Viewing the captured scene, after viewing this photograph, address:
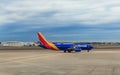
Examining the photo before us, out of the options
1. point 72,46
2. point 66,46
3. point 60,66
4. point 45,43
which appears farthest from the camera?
point 45,43

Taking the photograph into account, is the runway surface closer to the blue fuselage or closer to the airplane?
the airplane

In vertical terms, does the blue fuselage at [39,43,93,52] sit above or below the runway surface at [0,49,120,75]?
above

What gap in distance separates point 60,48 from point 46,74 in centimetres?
7303

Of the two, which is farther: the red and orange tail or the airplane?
the red and orange tail

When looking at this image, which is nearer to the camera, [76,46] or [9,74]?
[9,74]

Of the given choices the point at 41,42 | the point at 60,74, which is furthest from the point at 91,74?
the point at 41,42

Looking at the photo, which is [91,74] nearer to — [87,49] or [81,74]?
[81,74]

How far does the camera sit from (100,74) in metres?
26.6

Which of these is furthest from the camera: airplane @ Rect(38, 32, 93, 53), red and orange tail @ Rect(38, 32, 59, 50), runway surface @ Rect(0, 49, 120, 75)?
red and orange tail @ Rect(38, 32, 59, 50)

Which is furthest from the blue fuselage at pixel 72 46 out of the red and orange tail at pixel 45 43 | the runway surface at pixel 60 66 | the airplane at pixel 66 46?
the runway surface at pixel 60 66

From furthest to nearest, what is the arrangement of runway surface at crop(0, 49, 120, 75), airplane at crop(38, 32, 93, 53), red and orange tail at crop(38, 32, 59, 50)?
red and orange tail at crop(38, 32, 59, 50)
airplane at crop(38, 32, 93, 53)
runway surface at crop(0, 49, 120, 75)

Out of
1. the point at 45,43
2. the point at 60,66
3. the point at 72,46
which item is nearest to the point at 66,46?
the point at 72,46

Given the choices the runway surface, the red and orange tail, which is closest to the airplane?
the red and orange tail

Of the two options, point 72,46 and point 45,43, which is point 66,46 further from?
point 45,43
